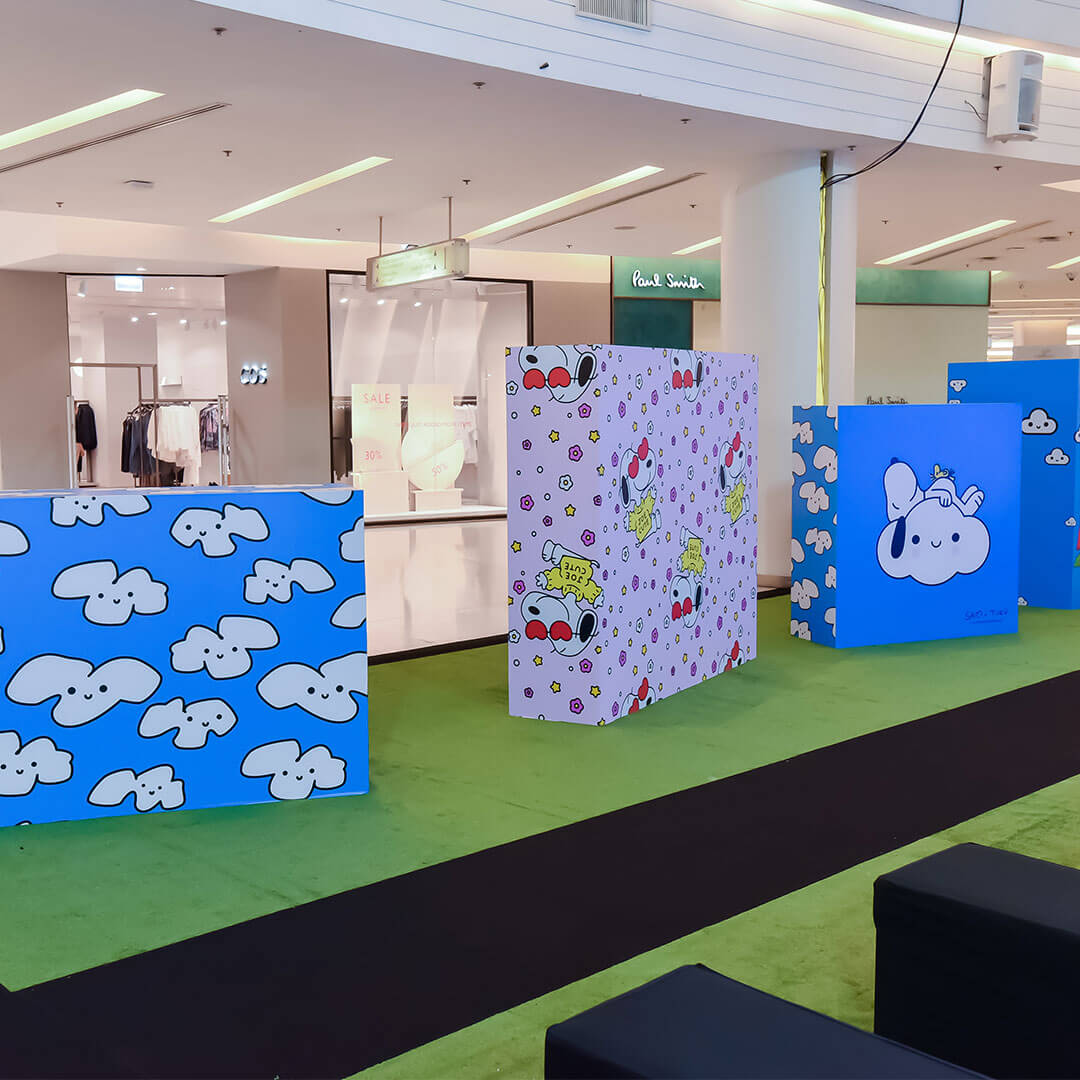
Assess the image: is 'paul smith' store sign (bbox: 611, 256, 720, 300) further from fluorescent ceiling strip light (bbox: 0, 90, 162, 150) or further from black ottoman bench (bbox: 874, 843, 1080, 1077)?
black ottoman bench (bbox: 874, 843, 1080, 1077)

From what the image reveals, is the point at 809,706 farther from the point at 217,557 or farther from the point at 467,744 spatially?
the point at 217,557

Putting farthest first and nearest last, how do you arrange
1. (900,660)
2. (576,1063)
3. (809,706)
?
(900,660) < (809,706) < (576,1063)

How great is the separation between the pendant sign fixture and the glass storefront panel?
2695 mm

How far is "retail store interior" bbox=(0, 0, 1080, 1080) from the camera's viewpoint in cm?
265

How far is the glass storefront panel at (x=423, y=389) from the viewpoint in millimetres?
14547

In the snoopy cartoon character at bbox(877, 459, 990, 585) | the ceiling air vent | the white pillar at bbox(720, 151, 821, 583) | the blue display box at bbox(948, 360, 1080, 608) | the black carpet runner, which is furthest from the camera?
the white pillar at bbox(720, 151, 821, 583)

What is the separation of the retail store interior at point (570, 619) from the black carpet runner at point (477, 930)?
0.02 meters

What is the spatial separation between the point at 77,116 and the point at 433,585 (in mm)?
4301

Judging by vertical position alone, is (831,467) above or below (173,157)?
below

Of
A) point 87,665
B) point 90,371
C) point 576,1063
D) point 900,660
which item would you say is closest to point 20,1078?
point 576,1063

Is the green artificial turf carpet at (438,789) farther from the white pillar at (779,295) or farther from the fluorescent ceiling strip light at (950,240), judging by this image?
the fluorescent ceiling strip light at (950,240)

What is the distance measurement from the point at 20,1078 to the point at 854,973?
1.94 metres

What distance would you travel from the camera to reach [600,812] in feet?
13.7

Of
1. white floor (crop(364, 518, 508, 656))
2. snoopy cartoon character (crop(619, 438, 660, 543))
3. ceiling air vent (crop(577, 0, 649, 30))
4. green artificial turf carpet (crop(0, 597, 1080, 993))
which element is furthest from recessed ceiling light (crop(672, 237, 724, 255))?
snoopy cartoon character (crop(619, 438, 660, 543))
